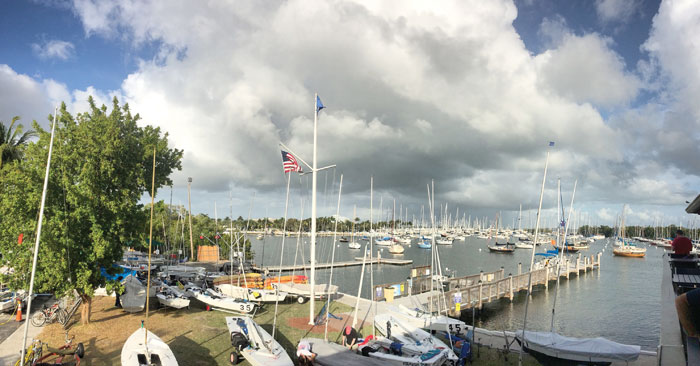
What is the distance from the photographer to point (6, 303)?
2508 centimetres

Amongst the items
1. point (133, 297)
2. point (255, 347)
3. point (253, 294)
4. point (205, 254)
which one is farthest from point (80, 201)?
point (205, 254)

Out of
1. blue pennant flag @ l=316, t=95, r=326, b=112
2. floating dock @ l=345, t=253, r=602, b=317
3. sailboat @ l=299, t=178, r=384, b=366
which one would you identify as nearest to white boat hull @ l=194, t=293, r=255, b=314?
sailboat @ l=299, t=178, r=384, b=366

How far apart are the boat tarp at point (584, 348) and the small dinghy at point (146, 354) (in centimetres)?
1779

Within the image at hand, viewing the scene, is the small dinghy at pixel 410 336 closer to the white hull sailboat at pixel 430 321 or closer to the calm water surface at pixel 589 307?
the white hull sailboat at pixel 430 321

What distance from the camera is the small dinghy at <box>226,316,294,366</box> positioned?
55.1 feet

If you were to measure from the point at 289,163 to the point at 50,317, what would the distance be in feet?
56.4

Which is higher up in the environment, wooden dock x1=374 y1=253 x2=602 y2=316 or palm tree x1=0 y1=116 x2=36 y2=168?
palm tree x1=0 y1=116 x2=36 y2=168

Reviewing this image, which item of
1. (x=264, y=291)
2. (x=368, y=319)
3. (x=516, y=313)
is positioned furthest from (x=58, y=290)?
(x=516, y=313)

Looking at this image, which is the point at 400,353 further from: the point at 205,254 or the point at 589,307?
the point at 205,254

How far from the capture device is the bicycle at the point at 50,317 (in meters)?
22.6

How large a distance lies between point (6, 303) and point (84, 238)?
9188mm

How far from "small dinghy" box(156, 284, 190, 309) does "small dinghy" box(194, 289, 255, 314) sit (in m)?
1.32

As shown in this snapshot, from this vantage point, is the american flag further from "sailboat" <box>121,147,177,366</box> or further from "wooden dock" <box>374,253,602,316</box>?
"wooden dock" <box>374,253,602,316</box>

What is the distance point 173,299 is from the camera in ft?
88.2
